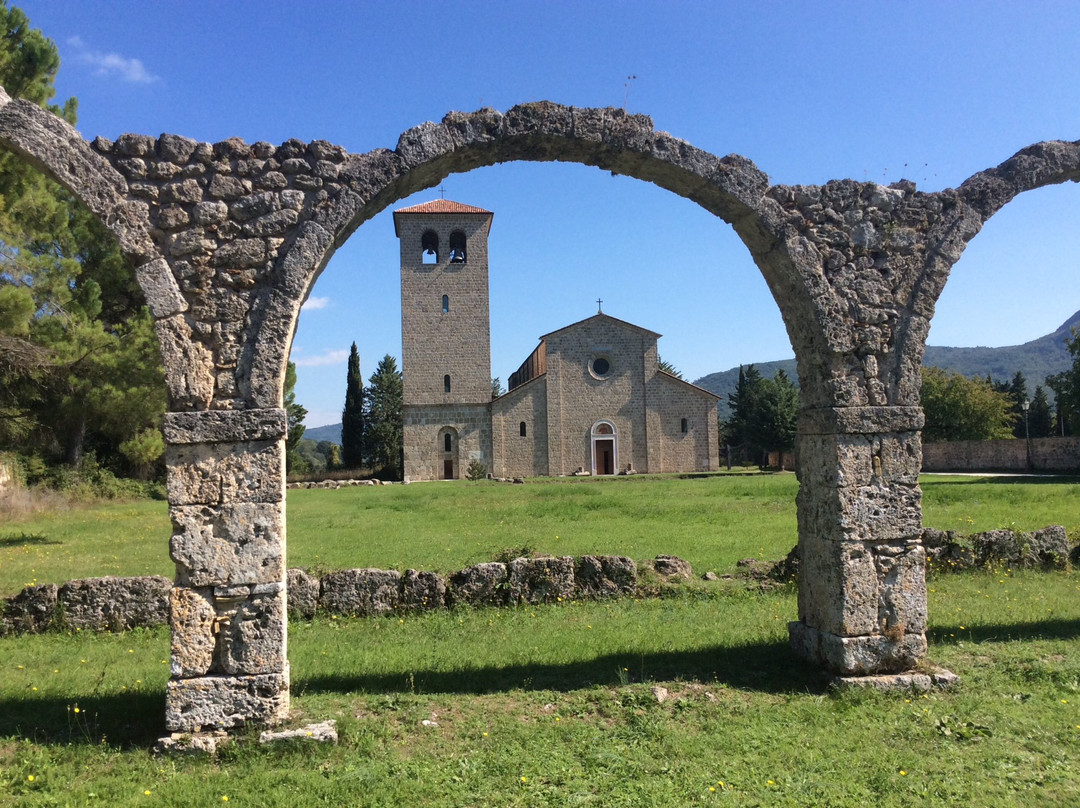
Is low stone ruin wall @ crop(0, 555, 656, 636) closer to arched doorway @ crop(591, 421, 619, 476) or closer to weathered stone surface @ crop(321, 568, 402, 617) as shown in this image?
weathered stone surface @ crop(321, 568, 402, 617)

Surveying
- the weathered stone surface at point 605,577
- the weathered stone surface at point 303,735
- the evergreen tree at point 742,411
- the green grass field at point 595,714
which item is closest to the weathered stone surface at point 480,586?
the green grass field at point 595,714

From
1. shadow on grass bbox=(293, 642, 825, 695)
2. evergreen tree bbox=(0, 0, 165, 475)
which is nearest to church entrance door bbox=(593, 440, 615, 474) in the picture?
evergreen tree bbox=(0, 0, 165, 475)

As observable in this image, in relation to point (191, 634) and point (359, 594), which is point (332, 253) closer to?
point (191, 634)

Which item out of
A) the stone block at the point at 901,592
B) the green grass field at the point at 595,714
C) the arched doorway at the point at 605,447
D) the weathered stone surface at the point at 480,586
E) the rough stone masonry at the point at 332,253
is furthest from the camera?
the arched doorway at the point at 605,447

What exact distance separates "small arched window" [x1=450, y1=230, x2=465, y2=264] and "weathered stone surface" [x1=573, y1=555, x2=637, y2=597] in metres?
35.0

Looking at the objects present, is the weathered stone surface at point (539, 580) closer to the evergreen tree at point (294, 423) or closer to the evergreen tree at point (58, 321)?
the evergreen tree at point (58, 321)

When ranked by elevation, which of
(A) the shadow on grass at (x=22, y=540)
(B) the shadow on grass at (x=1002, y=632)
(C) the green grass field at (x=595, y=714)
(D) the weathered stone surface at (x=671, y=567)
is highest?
(D) the weathered stone surface at (x=671, y=567)

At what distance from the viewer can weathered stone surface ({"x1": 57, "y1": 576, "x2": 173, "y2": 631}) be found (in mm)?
8461

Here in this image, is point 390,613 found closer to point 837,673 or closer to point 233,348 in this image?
point 233,348

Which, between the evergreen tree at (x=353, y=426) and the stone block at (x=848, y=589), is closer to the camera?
the stone block at (x=848, y=589)

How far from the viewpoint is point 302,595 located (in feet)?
29.0

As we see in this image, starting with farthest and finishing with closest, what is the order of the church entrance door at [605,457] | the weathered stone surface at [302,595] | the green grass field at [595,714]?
the church entrance door at [605,457] < the weathered stone surface at [302,595] < the green grass field at [595,714]

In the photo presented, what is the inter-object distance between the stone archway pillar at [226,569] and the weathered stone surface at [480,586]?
387cm

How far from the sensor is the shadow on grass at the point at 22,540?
15107mm
